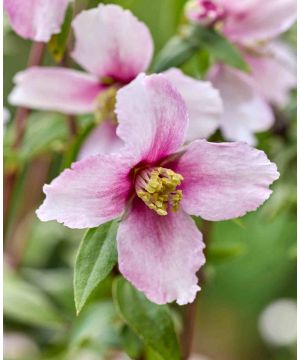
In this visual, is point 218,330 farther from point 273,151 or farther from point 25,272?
point 273,151

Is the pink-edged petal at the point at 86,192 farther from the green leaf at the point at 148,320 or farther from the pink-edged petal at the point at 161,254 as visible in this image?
the green leaf at the point at 148,320

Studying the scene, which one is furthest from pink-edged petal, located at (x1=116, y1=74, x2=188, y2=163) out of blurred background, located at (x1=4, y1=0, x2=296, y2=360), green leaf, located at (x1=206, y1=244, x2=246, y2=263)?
green leaf, located at (x1=206, y1=244, x2=246, y2=263)

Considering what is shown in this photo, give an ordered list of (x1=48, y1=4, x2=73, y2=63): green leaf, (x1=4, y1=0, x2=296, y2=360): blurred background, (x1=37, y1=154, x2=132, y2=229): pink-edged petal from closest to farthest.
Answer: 1. (x1=37, y1=154, x2=132, y2=229): pink-edged petal
2. (x1=48, y1=4, x2=73, y2=63): green leaf
3. (x1=4, y1=0, x2=296, y2=360): blurred background

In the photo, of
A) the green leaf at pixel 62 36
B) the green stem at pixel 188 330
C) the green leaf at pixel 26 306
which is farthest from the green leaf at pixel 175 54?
the green leaf at pixel 26 306

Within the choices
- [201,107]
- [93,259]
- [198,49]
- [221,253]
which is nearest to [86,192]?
[93,259]

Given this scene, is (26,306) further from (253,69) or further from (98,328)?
(253,69)

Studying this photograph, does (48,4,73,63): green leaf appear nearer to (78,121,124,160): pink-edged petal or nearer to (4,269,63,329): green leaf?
(78,121,124,160): pink-edged petal

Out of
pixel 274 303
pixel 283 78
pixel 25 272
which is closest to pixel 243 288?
pixel 274 303
